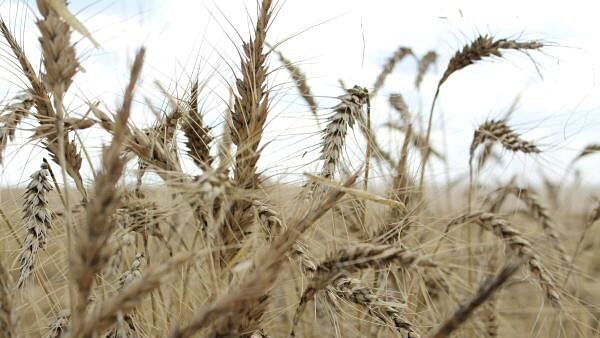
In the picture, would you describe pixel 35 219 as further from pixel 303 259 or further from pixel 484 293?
pixel 484 293

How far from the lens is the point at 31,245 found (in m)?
1.47

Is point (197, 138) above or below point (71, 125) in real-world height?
below

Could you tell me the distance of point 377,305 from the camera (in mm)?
1368

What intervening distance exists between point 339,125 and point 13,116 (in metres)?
0.82

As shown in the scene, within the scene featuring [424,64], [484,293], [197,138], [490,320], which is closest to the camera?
[484,293]

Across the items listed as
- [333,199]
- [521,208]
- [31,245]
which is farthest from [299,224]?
[521,208]

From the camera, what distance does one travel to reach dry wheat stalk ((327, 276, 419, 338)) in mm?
1358

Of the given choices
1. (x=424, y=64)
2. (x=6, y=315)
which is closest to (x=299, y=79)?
(x=6, y=315)

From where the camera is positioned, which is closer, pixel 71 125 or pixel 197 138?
pixel 71 125

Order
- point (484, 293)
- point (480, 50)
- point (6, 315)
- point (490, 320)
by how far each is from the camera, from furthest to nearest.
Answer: point (480, 50) → point (490, 320) → point (6, 315) → point (484, 293)

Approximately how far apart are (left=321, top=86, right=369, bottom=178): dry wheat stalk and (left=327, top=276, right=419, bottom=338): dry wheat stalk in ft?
0.95

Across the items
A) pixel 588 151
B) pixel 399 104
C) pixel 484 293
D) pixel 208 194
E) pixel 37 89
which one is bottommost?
pixel 588 151

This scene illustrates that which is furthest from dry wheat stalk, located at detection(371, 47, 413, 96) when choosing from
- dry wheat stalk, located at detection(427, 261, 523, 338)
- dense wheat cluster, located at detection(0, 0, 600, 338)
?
dry wheat stalk, located at detection(427, 261, 523, 338)

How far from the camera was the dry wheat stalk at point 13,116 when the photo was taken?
62.4 inches
